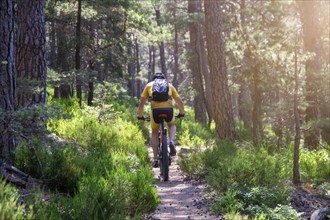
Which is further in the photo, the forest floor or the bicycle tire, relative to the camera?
the bicycle tire

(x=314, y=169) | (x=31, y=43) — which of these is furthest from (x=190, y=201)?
(x=31, y=43)

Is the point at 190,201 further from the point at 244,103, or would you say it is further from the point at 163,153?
the point at 244,103

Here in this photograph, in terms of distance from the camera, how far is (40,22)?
801cm

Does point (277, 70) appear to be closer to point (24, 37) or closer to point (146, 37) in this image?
point (146, 37)

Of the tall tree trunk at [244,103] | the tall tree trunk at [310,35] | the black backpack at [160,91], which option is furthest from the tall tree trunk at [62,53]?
the tall tree trunk at [310,35]

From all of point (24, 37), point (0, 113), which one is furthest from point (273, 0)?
point (0, 113)

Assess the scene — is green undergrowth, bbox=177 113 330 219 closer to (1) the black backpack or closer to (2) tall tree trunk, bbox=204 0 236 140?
(2) tall tree trunk, bbox=204 0 236 140

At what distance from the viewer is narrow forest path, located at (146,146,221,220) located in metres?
5.50

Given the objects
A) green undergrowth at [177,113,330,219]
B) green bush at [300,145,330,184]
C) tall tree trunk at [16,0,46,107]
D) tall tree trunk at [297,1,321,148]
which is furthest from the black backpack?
tall tree trunk at [297,1,321,148]

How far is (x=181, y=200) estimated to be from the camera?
6.39m

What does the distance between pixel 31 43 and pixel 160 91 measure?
3.20 meters

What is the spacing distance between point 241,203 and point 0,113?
3694 mm

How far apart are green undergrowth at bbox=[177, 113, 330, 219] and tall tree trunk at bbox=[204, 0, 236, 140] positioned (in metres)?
1.06

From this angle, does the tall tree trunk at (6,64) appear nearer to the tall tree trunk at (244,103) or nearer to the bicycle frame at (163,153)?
the bicycle frame at (163,153)
